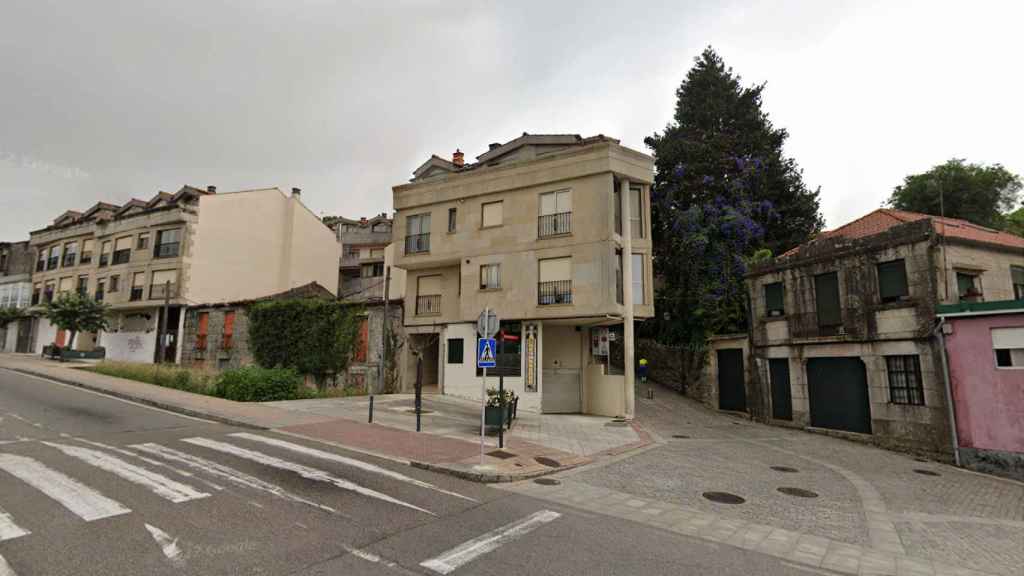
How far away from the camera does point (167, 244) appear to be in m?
32.7

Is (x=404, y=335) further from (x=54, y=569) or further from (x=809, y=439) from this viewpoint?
(x=54, y=569)

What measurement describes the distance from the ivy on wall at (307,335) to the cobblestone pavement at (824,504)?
17.2 metres

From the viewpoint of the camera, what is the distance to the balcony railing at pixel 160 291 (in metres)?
31.7

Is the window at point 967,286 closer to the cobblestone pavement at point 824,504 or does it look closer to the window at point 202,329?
the cobblestone pavement at point 824,504

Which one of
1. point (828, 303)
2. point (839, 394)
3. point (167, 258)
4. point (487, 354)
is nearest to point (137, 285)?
point (167, 258)

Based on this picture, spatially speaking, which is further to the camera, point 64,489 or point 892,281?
point 892,281

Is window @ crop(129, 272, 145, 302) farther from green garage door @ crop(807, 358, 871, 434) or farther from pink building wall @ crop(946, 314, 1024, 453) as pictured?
pink building wall @ crop(946, 314, 1024, 453)

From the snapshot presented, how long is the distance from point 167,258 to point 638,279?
3107cm

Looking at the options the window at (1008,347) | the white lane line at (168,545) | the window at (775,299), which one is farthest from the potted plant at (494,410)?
the window at (1008,347)

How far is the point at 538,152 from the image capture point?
899 inches

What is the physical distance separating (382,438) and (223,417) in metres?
4.86

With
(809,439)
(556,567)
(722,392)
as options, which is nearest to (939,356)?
(809,439)

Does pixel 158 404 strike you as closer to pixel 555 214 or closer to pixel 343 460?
pixel 343 460

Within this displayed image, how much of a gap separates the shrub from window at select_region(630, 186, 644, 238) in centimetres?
1536
